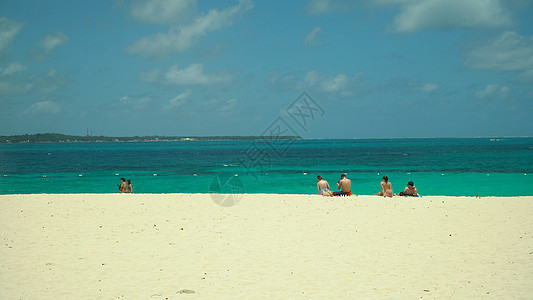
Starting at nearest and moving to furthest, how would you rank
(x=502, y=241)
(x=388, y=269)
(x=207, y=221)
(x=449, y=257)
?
(x=388, y=269) → (x=449, y=257) → (x=502, y=241) → (x=207, y=221)

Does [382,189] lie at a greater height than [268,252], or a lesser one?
greater

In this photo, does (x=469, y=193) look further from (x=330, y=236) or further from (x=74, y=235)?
(x=74, y=235)

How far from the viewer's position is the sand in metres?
7.75

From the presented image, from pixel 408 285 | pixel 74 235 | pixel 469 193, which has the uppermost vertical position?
pixel 469 193

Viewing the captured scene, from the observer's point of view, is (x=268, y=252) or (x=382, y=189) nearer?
(x=268, y=252)

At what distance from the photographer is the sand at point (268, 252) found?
7746 millimetres

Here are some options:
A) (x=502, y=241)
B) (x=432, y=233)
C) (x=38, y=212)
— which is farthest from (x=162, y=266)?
(x=38, y=212)

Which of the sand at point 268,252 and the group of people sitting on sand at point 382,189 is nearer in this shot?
the sand at point 268,252

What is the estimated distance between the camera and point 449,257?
9766 millimetres

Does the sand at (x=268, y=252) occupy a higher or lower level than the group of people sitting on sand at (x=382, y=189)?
lower

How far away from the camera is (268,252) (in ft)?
34.1

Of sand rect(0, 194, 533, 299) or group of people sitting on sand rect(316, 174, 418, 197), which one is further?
group of people sitting on sand rect(316, 174, 418, 197)

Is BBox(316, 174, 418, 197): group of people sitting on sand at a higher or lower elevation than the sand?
higher

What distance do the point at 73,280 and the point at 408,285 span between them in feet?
20.4
